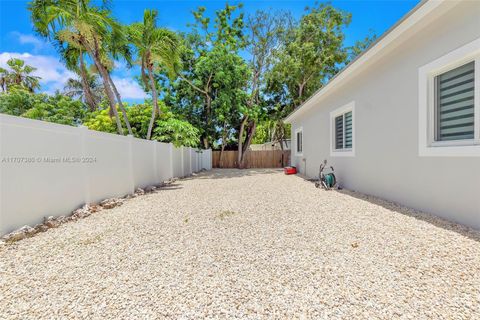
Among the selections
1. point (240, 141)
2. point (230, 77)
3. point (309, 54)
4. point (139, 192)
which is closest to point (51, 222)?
point (139, 192)

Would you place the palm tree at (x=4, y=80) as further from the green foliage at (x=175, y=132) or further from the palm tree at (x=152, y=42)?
the green foliage at (x=175, y=132)

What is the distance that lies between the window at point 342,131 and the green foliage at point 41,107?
55.7ft

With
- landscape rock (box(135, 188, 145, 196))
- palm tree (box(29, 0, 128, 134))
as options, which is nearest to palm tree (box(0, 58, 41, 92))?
palm tree (box(29, 0, 128, 134))

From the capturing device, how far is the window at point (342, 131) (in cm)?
757

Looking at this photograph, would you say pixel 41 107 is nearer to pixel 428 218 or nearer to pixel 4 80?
pixel 4 80

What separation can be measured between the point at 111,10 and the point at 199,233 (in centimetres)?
879

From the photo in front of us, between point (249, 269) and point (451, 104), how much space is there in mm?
4266

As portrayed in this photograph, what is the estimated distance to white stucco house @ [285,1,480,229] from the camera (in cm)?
365

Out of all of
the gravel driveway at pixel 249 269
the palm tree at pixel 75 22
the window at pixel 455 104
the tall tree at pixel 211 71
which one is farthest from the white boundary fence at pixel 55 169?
the tall tree at pixel 211 71

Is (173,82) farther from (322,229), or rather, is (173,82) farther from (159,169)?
(322,229)

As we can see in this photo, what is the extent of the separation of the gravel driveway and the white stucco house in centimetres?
63

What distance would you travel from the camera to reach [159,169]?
9883 millimetres

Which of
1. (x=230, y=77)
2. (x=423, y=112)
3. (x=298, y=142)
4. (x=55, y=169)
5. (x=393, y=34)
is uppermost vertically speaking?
(x=230, y=77)

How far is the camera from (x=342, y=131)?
831 cm
